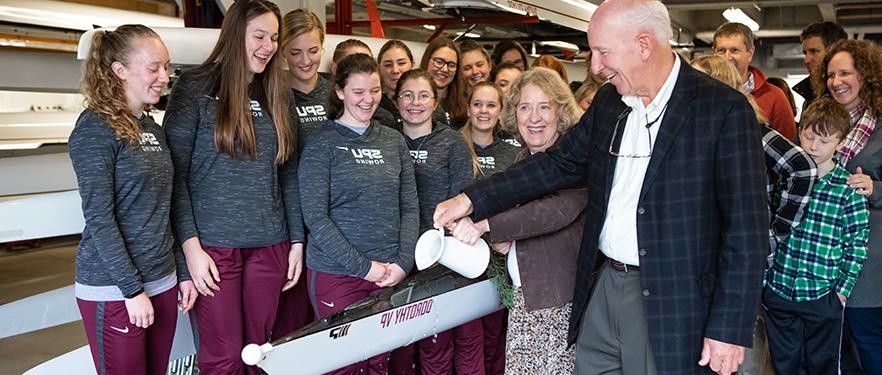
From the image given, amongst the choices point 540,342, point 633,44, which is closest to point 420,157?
point 540,342

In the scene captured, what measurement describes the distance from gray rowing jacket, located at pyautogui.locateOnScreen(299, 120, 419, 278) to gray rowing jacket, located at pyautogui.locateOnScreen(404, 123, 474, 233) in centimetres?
26

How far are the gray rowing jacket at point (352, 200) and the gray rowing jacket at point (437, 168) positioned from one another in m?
0.26

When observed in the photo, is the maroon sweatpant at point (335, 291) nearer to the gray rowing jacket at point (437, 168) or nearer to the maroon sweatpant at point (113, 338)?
the gray rowing jacket at point (437, 168)

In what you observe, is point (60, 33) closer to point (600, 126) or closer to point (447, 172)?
point (447, 172)

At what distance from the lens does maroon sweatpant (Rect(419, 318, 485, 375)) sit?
3.41 meters

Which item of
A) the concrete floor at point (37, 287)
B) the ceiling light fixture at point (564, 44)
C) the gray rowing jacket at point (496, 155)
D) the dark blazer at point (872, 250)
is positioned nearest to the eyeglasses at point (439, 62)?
the gray rowing jacket at point (496, 155)

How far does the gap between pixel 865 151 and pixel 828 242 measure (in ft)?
1.82

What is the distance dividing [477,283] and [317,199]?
2.28ft

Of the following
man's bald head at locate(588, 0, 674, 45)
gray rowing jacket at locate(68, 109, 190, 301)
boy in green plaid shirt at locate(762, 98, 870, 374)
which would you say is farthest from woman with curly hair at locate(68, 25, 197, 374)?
boy in green plaid shirt at locate(762, 98, 870, 374)

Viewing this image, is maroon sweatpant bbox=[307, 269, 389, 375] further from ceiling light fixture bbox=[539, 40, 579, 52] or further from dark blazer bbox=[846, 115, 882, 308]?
ceiling light fixture bbox=[539, 40, 579, 52]

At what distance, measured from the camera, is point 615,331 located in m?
2.14

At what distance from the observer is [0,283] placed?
688cm

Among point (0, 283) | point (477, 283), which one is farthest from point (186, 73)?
point (0, 283)

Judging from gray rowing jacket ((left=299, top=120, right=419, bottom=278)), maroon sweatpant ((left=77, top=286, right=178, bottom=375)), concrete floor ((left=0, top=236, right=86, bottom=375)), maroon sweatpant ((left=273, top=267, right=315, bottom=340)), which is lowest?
concrete floor ((left=0, top=236, right=86, bottom=375))
